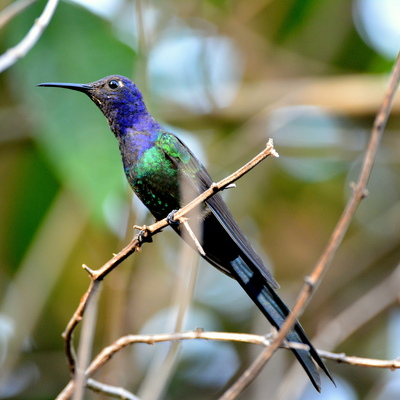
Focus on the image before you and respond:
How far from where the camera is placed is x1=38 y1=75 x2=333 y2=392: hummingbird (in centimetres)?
245

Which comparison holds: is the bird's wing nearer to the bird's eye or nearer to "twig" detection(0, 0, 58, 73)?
the bird's eye

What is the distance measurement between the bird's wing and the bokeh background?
2.42 feet

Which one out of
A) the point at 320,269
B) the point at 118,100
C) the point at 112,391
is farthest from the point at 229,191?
the point at 320,269

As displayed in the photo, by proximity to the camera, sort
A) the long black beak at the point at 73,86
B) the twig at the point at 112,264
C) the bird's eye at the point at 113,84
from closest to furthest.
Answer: the twig at the point at 112,264 → the long black beak at the point at 73,86 → the bird's eye at the point at 113,84

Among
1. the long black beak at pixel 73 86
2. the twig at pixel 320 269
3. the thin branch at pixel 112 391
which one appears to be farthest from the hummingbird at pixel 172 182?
the twig at pixel 320 269

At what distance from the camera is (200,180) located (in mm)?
2809

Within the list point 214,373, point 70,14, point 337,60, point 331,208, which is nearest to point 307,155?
point 331,208

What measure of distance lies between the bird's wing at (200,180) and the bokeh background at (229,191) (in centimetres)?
74

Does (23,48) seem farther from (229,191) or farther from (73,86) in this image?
(229,191)

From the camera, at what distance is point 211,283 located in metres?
4.79

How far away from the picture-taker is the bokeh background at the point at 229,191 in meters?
3.88

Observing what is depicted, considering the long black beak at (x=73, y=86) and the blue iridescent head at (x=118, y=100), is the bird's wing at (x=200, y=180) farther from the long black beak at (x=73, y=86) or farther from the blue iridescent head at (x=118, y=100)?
the long black beak at (x=73, y=86)

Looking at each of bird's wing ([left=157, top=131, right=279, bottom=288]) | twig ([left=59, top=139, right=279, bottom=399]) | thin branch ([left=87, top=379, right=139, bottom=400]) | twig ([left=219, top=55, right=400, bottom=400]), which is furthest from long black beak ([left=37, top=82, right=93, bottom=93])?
twig ([left=219, top=55, right=400, bottom=400])

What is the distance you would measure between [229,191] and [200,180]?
1781 mm
